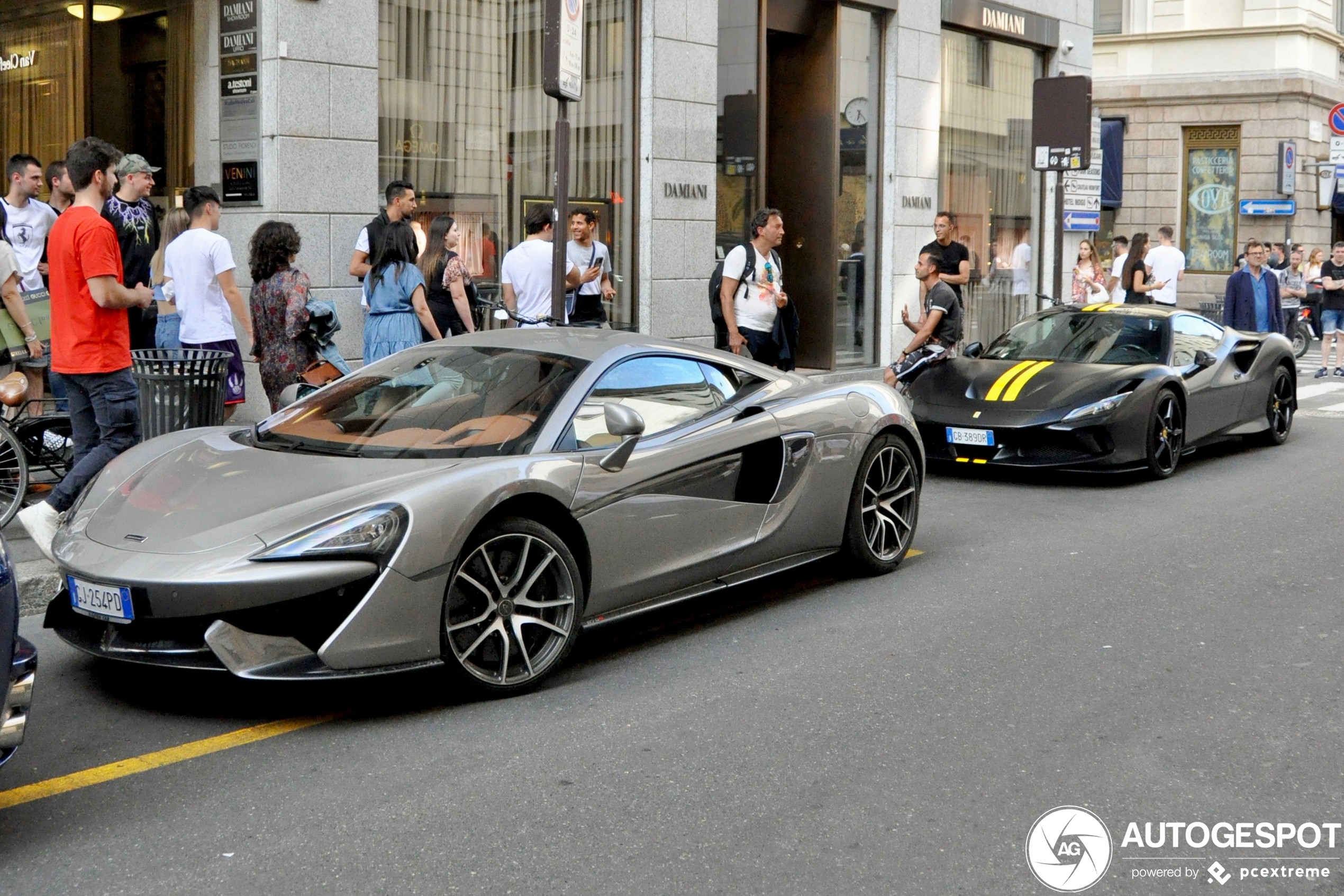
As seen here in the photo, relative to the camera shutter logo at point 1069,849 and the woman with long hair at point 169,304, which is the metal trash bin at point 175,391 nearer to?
the woman with long hair at point 169,304

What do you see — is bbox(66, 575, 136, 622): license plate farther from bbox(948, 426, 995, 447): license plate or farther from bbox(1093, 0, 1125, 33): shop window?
bbox(1093, 0, 1125, 33): shop window

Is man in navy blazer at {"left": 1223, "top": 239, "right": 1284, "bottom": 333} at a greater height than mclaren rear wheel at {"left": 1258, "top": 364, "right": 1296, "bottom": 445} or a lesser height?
greater

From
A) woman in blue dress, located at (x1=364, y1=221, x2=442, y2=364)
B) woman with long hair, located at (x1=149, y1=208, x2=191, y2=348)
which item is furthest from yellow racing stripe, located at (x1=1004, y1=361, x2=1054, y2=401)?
woman with long hair, located at (x1=149, y1=208, x2=191, y2=348)

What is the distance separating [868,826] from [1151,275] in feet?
47.5

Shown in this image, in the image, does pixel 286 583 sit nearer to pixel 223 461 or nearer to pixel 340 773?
pixel 340 773

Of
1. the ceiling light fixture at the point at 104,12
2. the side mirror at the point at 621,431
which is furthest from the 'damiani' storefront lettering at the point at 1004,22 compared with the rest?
the side mirror at the point at 621,431

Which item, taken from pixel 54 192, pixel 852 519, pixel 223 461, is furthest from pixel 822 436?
pixel 54 192

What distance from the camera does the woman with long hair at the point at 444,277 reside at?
32.9 feet

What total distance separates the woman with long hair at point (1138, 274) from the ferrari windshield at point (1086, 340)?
6.04 m

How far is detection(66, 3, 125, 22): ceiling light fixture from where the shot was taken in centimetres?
1237

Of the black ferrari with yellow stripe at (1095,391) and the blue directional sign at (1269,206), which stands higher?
the blue directional sign at (1269,206)

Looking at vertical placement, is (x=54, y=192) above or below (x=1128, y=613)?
above

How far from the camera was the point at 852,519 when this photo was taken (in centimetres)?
695

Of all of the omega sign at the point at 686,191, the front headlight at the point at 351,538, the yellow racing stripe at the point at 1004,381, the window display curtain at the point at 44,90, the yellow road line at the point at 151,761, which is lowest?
the yellow road line at the point at 151,761
